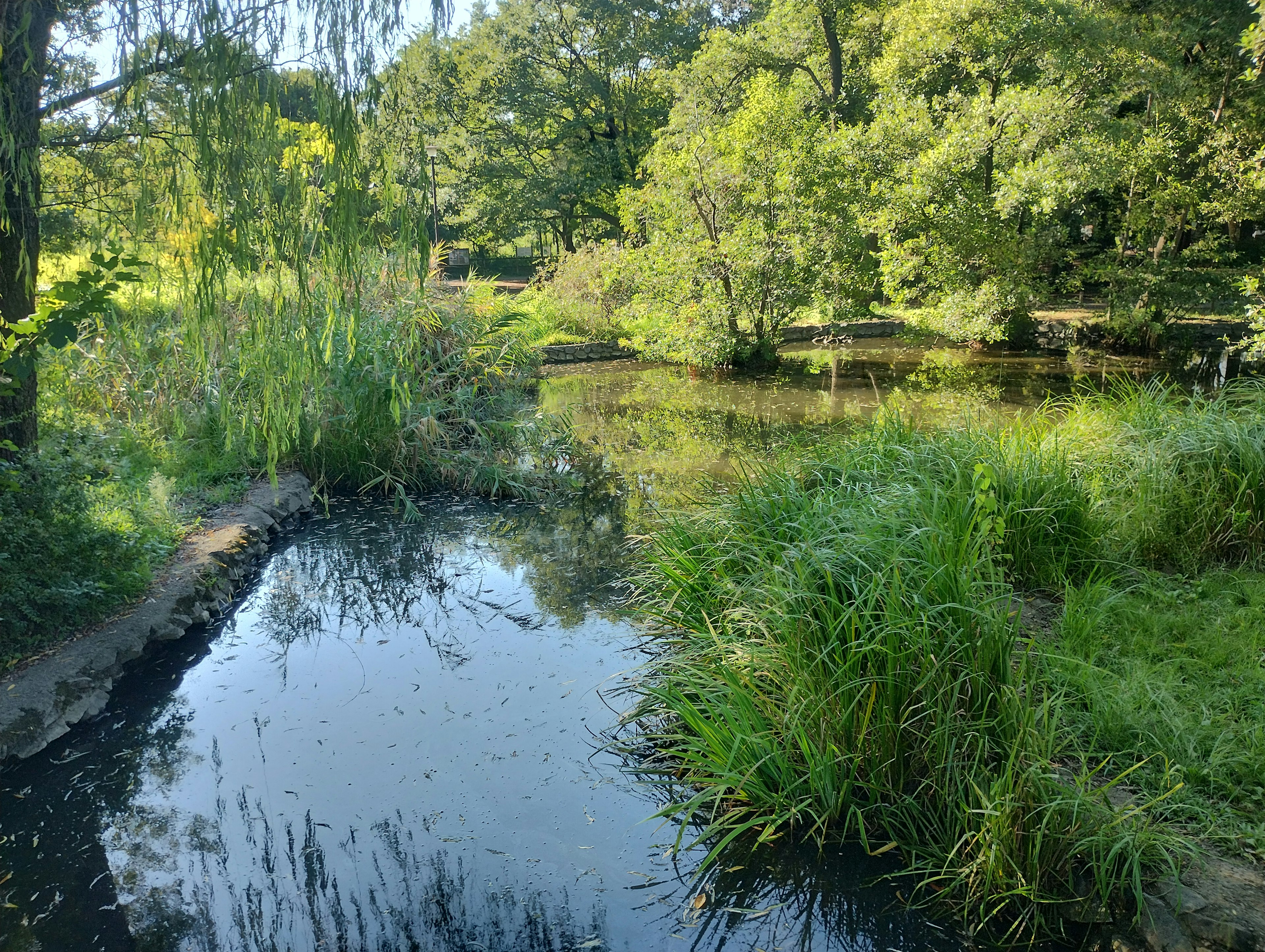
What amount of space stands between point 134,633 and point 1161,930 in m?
4.28

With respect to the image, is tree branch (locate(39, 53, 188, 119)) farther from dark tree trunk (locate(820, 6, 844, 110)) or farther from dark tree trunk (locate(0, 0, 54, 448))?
dark tree trunk (locate(820, 6, 844, 110))

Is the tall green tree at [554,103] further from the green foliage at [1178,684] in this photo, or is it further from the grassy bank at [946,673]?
the green foliage at [1178,684]

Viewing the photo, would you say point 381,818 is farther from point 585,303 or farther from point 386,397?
point 585,303

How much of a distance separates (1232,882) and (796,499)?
98.5 inches

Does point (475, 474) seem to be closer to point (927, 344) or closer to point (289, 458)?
point (289, 458)

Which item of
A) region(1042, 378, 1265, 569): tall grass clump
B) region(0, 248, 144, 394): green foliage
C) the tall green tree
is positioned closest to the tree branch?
region(0, 248, 144, 394): green foliage

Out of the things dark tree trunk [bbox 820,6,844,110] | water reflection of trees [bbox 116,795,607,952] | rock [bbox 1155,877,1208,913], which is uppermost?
dark tree trunk [bbox 820,6,844,110]

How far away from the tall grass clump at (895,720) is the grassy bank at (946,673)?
1 cm

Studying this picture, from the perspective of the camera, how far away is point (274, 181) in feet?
9.86

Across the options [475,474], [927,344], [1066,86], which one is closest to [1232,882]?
[475,474]

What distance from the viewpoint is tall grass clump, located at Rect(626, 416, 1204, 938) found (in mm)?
2500

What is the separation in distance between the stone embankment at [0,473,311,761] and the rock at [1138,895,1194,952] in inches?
149

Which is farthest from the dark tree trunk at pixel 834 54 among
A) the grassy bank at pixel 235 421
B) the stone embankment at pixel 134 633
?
the stone embankment at pixel 134 633

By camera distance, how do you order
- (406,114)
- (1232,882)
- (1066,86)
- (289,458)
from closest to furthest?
(1232,882) < (406,114) < (289,458) < (1066,86)
